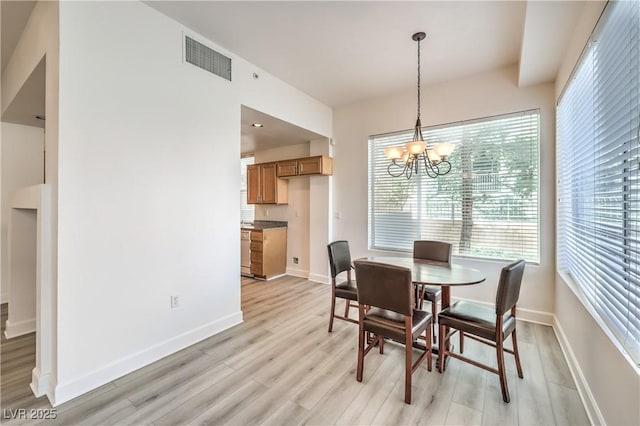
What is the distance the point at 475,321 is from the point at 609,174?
4.09 ft

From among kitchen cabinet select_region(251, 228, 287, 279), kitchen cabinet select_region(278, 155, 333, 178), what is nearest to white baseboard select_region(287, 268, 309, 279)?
kitchen cabinet select_region(251, 228, 287, 279)

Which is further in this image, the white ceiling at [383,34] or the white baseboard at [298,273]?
the white baseboard at [298,273]

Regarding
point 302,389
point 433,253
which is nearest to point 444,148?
point 433,253

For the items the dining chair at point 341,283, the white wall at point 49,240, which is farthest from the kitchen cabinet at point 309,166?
the white wall at point 49,240

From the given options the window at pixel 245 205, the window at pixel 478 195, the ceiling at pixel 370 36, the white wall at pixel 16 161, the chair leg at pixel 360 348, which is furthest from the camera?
the window at pixel 245 205

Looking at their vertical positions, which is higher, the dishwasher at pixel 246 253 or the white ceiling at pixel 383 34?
the white ceiling at pixel 383 34

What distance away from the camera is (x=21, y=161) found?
412 cm

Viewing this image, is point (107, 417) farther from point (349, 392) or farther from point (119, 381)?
point (349, 392)

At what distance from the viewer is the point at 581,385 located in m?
2.01

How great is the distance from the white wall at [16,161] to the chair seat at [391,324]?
512cm

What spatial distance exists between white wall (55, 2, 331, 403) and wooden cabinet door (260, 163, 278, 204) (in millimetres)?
2218

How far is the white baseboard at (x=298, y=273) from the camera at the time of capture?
17.3 feet

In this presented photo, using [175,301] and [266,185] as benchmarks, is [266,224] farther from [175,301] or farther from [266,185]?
[175,301]

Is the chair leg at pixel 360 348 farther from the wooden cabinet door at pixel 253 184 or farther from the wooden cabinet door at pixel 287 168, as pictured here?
the wooden cabinet door at pixel 253 184
